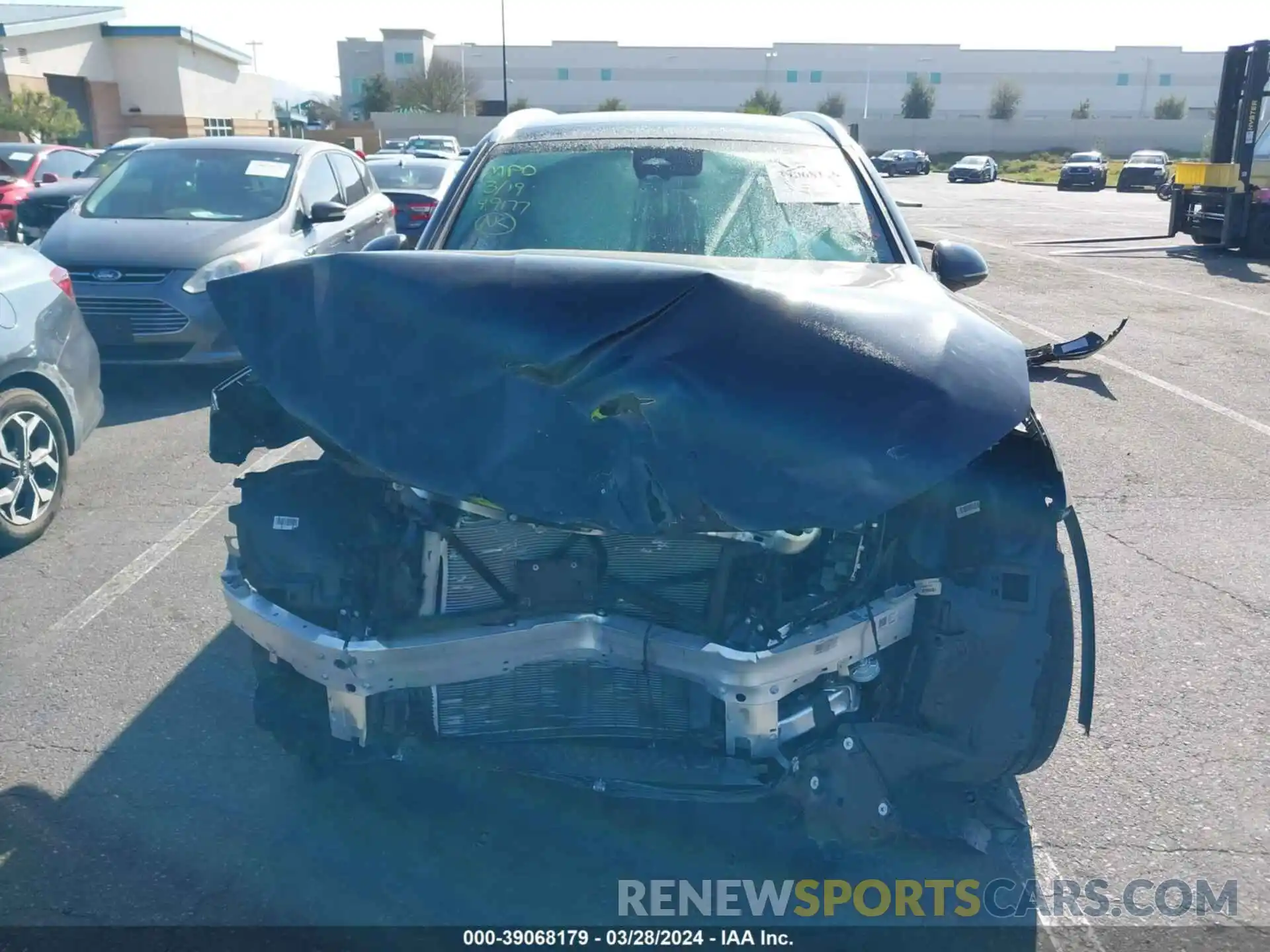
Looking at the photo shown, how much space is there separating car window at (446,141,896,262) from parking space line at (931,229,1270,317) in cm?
1033

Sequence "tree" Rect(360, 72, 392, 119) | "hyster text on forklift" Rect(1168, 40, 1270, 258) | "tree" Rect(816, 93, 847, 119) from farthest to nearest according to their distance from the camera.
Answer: "tree" Rect(816, 93, 847, 119)
"tree" Rect(360, 72, 392, 119)
"hyster text on forklift" Rect(1168, 40, 1270, 258)

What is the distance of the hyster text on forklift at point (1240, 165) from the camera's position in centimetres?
1780

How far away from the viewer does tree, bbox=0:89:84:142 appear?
110 ft

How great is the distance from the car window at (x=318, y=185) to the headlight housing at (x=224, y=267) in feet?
3.37

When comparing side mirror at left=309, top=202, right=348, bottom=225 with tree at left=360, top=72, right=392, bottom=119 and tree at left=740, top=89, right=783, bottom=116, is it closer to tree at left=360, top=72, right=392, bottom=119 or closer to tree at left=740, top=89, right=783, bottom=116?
tree at left=740, top=89, right=783, bottom=116

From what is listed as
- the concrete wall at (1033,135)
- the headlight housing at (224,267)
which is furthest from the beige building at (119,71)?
the concrete wall at (1033,135)

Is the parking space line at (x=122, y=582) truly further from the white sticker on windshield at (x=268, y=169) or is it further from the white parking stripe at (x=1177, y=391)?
the white parking stripe at (x=1177, y=391)

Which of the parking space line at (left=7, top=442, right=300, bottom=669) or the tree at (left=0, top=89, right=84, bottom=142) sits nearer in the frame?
the parking space line at (left=7, top=442, right=300, bottom=669)

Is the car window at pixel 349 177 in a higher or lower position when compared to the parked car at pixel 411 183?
higher

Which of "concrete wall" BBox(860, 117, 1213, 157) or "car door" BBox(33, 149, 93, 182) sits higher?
"car door" BBox(33, 149, 93, 182)

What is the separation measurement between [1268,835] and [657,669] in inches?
77.0

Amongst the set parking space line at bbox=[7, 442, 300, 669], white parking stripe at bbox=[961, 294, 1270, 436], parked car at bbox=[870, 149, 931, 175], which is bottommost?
parked car at bbox=[870, 149, 931, 175]

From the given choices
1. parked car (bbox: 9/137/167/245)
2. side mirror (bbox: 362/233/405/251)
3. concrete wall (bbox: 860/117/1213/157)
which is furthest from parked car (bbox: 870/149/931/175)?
side mirror (bbox: 362/233/405/251)

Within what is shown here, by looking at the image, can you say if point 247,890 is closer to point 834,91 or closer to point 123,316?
point 123,316
